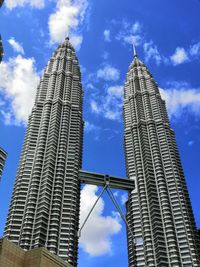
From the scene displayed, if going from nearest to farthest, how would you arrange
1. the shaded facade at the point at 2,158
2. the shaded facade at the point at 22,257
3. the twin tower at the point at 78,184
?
the shaded facade at the point at 22,257 → the twin tower at the point at 78,184 → the shaded facade at the point at 2,158

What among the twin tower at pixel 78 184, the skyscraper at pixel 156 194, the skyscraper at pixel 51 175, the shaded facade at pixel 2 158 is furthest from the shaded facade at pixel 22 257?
the skyscraper at pixel 156 194

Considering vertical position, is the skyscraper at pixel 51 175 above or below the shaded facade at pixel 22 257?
above

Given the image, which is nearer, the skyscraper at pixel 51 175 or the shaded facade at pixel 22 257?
the shaded facade at pixel 22 257

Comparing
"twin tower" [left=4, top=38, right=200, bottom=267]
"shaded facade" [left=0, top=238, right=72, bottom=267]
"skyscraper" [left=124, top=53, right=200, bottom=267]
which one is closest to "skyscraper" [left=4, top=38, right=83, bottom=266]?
"twin tower" [left=4, top=38, right=200, bottom=267]

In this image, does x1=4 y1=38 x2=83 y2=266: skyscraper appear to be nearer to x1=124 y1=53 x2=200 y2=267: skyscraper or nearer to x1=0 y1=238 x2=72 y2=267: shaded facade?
x1=124 y1=53 x2=200 y2=267: skyscraper

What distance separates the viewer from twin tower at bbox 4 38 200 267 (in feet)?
400

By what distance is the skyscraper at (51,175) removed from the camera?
11912cm

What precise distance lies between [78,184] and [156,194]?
1103 inches

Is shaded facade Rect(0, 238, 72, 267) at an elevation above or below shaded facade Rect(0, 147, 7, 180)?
below

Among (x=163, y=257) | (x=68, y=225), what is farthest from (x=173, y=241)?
(x=68, y=225)

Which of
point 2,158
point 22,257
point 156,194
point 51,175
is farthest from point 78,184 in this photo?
point 22,257

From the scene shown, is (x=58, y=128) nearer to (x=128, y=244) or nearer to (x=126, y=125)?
(x=126, y=125)

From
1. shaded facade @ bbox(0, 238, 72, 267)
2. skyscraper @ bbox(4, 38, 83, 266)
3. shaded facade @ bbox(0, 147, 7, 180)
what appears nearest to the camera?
shaded facade @ bbox(0, 238, 72, 267)

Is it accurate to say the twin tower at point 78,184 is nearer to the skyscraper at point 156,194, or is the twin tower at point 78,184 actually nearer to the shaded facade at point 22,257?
the skyscraper at point 156,194
